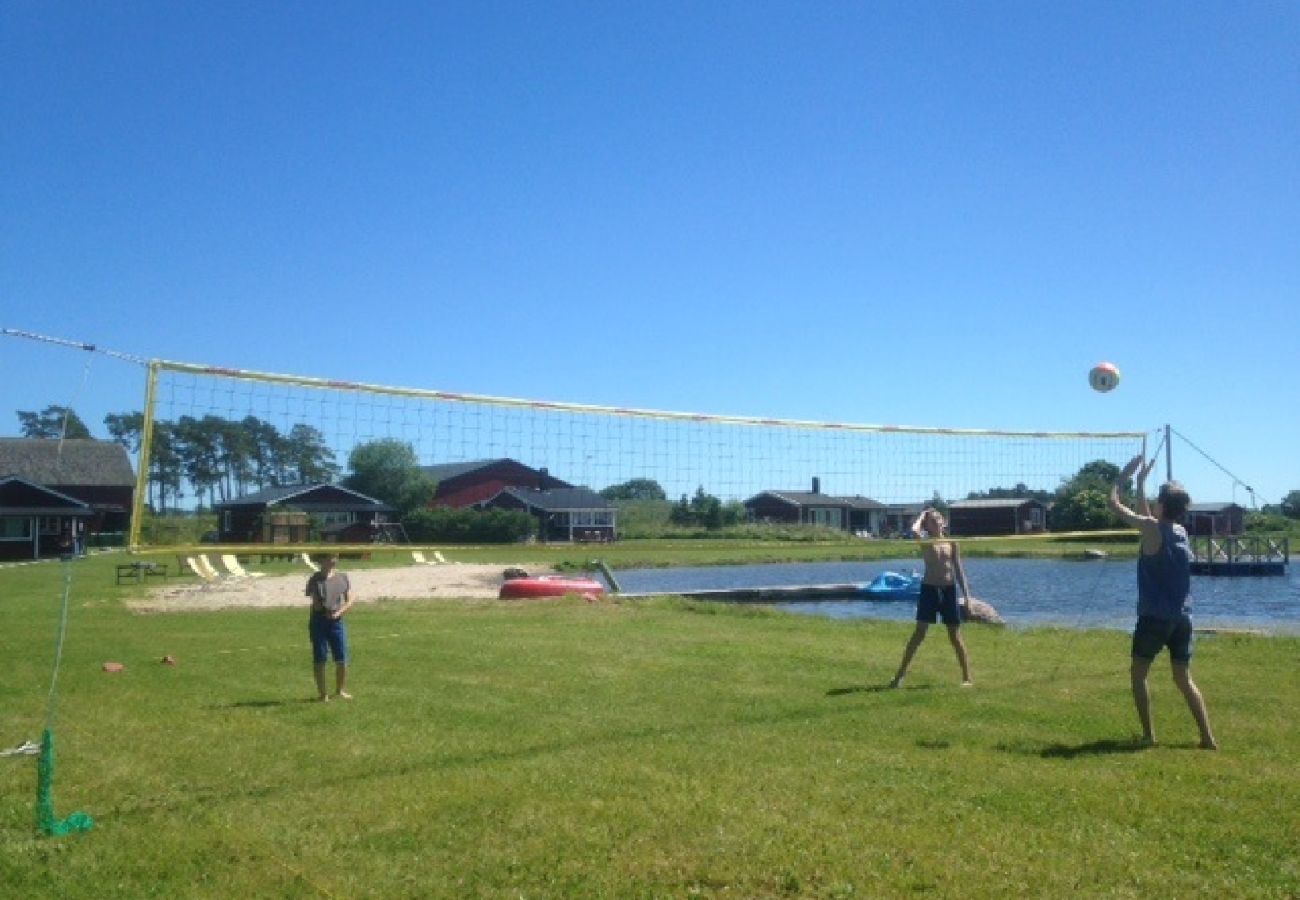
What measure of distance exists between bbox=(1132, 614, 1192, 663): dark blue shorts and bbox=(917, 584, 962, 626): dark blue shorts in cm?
277

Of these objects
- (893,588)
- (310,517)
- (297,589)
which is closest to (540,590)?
(297,589)

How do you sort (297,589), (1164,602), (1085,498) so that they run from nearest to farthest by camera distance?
(1164,602) < (1085,498) < (297,589)

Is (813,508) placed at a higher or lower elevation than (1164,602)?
higher

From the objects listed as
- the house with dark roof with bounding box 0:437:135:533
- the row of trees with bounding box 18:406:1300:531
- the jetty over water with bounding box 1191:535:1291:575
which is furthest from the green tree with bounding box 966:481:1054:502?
the house with dark roof with bounding box 0:437:135:533

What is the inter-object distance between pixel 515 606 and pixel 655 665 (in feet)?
34.5

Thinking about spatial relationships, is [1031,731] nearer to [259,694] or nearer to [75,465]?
[259,694]

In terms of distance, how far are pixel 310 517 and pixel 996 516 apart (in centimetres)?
790

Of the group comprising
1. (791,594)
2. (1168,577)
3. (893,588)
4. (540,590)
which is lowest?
(791,594)

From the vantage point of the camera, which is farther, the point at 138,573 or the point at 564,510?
the point at 138,573

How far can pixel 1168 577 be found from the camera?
27.2 feet

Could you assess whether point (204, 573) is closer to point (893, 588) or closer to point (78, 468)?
point (893, 588)

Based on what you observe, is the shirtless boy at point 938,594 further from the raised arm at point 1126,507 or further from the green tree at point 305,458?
the green tree at point 305,458

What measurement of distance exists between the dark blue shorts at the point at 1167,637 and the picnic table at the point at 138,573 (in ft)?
101

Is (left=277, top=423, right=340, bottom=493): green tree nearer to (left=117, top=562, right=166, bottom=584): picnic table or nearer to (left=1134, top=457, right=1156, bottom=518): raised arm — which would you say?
(left=1134, top=457, right=1156, bottom=518): raised arm
